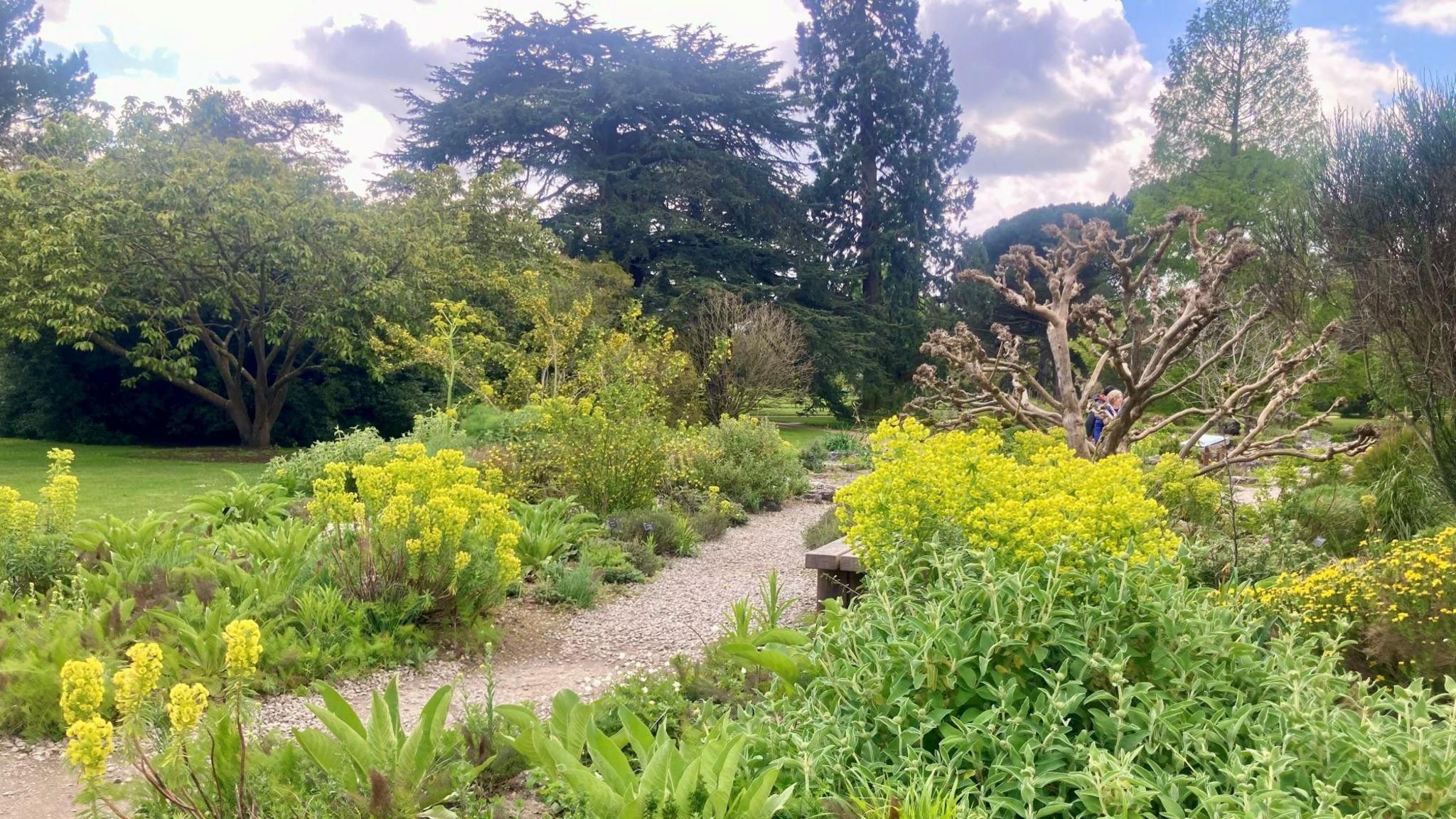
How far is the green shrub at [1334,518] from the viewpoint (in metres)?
5.59

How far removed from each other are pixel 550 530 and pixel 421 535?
1.91 metres

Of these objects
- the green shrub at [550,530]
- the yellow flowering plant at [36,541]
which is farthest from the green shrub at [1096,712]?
the yellow flowering plant at [36,541]

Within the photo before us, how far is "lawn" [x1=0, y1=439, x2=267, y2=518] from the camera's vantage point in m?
9.06

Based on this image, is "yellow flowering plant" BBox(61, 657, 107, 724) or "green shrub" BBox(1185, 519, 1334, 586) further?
"green shrub" BBox(1185, 519, 1334, 586)

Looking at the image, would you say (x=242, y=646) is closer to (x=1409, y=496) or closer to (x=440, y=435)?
(x=1409, y=496)

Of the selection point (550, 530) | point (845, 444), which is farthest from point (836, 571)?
point (845, 444)

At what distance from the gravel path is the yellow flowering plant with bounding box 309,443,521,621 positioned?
1.18ft

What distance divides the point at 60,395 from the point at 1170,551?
19.8 meters

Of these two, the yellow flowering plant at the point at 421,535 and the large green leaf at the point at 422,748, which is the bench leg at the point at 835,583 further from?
the large green leaf at the point at 422,748

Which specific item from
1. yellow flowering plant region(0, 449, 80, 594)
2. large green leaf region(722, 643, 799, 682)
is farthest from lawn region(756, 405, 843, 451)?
large green leaf region(722, 643, 799, 682)

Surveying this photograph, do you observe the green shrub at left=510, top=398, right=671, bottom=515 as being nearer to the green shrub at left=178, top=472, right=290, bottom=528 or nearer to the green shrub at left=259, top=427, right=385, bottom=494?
the green shrub at left=259, top=427, right=385, bottom=494

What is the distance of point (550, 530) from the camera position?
595 cm

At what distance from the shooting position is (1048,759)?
6.29 feet

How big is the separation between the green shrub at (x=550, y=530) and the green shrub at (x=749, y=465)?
2280mm
